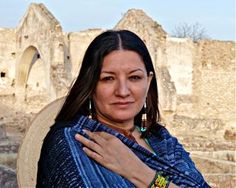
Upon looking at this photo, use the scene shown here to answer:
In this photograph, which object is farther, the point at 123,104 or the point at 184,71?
the point at 184,71

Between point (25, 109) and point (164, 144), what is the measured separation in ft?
66.2

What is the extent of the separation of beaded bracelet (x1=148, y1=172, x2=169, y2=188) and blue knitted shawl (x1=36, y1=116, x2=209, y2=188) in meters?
0.08

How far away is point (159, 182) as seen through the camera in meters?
1.67

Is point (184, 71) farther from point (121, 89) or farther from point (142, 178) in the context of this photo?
point (142, 178)

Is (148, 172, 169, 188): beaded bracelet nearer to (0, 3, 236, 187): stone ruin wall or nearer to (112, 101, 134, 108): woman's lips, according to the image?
(112, 101, 134, 108): woman's lips

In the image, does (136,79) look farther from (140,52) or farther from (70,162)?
(70,162)

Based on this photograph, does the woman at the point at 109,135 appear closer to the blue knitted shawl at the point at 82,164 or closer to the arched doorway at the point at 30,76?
the blue knitted shawl at the point at 82,164

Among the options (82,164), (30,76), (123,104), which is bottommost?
(30,76)

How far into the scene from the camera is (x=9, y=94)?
22.0 metres

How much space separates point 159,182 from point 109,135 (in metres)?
0.23

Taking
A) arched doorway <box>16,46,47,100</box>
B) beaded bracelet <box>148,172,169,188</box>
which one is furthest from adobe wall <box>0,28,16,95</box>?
beaded bracelet <box>148,172,169,188</box>

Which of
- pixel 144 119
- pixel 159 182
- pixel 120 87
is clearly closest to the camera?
pixel 159 182

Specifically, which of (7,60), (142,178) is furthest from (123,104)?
(7,60)

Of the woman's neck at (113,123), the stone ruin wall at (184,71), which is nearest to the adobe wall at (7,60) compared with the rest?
the stone ruin wall at (184,71)
